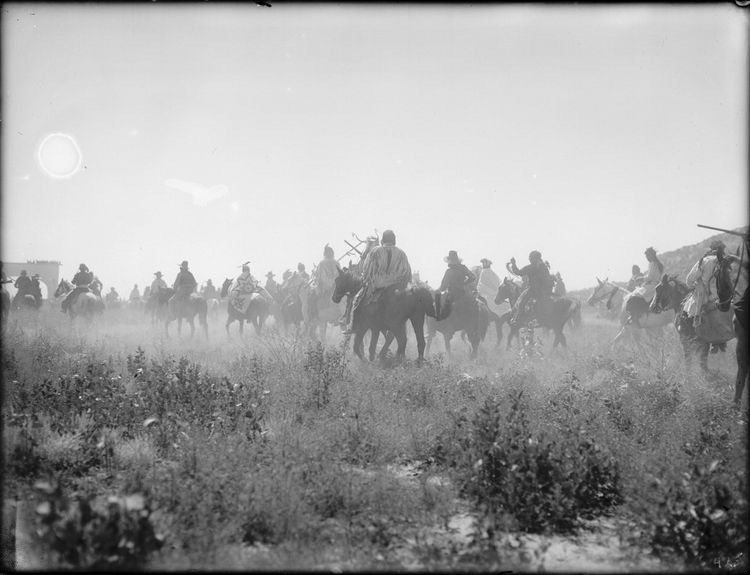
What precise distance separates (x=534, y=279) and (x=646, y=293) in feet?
13.5

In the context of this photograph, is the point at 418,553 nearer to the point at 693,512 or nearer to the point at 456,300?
the point at 693,512

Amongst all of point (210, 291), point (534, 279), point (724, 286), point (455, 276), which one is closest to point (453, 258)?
point (455, 276)

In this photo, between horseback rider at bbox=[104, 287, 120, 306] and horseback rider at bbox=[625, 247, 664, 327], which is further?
horseback rider at bbox=[104, 287, 120, 306]

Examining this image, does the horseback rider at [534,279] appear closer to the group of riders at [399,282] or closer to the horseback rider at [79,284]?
the group of riders at [399,282]

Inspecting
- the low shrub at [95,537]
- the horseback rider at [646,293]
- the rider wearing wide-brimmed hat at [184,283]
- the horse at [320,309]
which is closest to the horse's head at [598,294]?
the horseback rider at [646,293]

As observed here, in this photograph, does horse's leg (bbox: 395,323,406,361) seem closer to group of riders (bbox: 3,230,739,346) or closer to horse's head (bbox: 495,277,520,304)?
group of riders (bbox: 3,230,739,346)

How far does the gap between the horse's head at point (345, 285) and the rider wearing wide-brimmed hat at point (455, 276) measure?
13.3 feet

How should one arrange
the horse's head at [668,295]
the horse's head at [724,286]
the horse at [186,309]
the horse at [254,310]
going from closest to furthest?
the horse's head at [724,286] < the horse's head at [668,295] < the horse at [254,310] < the horse at [186,309]

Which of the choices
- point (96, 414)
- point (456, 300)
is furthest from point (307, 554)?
point (456, 300)

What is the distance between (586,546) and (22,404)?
7.13 m

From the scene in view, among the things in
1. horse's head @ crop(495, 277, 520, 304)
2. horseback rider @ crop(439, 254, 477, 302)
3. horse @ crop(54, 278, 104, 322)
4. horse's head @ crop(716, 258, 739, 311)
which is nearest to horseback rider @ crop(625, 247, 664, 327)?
horse's head @ crop(495, 277, 520, 304)

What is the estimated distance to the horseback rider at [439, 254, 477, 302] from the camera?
46.8ft

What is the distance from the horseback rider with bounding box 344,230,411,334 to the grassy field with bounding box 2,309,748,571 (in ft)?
10.00

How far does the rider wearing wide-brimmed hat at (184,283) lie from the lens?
2077 centimetres
